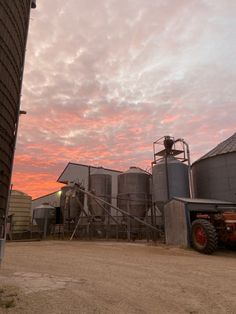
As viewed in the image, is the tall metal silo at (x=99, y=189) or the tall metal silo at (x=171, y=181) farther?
the tall metal silo at (x=99, y=189)

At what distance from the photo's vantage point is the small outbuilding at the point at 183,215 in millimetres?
16750

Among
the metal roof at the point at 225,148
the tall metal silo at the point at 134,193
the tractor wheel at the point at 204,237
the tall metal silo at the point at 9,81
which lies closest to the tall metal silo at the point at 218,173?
the metal roof at the point at 225,148

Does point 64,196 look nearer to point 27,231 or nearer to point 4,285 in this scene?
point 27,231

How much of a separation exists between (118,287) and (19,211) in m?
29.0

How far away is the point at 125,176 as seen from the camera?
2794cm

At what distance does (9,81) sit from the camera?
7.36m

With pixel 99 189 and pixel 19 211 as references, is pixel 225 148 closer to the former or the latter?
pixel 99 189

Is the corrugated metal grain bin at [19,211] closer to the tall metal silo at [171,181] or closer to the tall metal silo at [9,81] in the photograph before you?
the tall metal silo at [171,181]

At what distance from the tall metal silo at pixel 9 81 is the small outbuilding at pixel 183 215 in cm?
1150

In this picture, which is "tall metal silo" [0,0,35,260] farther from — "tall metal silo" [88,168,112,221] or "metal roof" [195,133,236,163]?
"tall metal silo" [88,168,112,221]

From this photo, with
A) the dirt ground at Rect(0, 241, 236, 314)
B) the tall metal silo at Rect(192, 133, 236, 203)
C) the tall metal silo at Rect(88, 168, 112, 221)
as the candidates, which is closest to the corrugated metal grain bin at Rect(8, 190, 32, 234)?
the tall metal silo at Rect(88, 168, 112, 221)

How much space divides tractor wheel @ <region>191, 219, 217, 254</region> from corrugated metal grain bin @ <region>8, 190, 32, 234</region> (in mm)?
23448

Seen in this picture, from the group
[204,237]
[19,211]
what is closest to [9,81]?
[204,237]

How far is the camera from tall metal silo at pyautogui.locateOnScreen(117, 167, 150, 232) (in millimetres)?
26297
